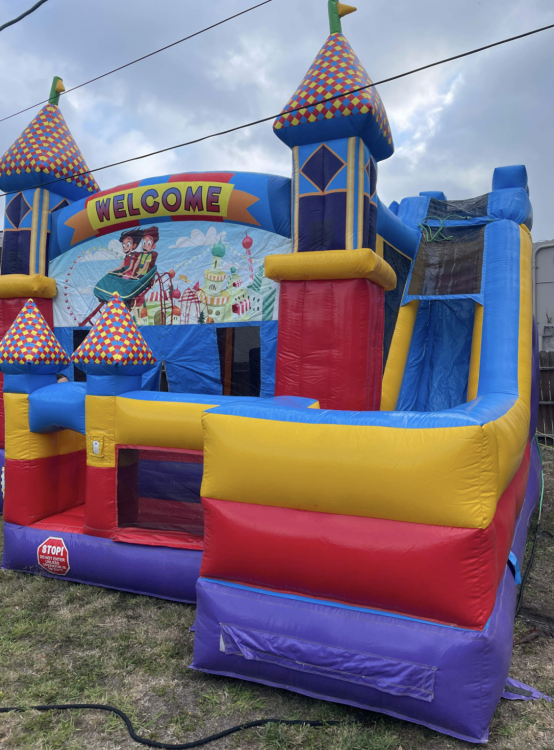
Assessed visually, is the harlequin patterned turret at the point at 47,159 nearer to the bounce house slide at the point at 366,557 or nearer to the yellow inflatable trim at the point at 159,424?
the yellow inflatable trim at the point at 159,424

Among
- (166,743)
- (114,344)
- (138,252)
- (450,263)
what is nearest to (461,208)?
→ (450,263)

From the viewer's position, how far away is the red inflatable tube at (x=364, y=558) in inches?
86.0

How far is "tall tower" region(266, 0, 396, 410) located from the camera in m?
3.85

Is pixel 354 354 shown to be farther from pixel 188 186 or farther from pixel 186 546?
pixel 188 186

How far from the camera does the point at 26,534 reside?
4.09 metres

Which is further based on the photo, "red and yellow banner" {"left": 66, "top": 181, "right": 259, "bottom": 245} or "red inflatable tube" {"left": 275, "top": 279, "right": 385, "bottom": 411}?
"red and yellow banner" {"left": 66, "top": 181, "right": 259, "bottom": 245}

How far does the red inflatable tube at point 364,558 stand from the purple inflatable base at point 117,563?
929 millimetres

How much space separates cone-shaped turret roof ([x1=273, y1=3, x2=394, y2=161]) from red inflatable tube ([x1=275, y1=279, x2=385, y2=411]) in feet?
3.70

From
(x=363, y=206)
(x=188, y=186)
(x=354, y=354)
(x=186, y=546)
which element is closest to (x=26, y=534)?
(x=186, y=546)

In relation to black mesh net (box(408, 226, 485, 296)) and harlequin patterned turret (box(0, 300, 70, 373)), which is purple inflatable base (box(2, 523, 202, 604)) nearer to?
harlequin patterned turret (box(0, 300, 70, 373))

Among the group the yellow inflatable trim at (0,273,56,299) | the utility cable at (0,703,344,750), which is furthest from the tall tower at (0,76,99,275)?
the utility cable at (0,703,344,750)

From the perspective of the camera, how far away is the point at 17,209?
542 centimetres

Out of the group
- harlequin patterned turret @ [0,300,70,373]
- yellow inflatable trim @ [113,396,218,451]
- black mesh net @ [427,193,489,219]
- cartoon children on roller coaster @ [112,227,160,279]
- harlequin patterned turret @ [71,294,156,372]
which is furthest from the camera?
black mesh net @ [427,193,489,219]

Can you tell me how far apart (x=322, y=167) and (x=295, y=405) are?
6.63 feet
